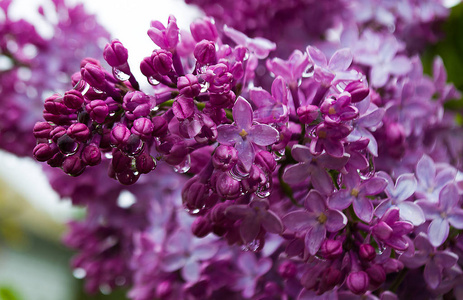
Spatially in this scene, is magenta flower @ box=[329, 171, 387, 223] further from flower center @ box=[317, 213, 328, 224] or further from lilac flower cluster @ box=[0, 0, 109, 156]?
lilac flower cluster @ box=[0, 0, 109, 156]

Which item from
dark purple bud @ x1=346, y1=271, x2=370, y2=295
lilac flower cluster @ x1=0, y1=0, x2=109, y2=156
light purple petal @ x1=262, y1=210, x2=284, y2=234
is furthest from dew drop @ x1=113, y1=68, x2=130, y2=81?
lilac flower cluster @ x1=0, y1=0, x2=109, y2=156

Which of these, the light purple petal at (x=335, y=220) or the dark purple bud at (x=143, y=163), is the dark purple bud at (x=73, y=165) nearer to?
the dark purple bud at (x=143, y=163)

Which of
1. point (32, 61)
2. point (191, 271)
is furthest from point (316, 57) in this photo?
point (32, 61)

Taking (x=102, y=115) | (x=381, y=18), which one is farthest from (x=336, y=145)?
(x=381, y=18)

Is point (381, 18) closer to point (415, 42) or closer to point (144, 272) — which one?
point (415, 42)

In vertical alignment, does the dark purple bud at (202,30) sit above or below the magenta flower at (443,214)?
above

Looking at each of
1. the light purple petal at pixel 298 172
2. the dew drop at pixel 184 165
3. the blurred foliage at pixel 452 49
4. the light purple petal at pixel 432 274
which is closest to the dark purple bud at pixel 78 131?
the dew drop at pixel 184 165
